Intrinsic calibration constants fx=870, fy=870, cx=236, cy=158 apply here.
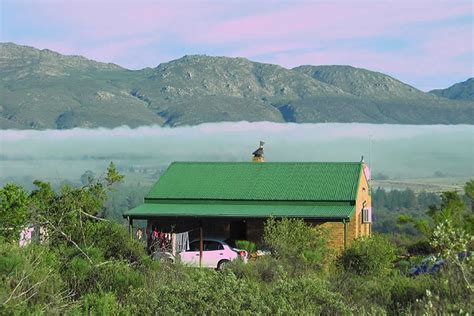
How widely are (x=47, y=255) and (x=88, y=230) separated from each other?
351 cm

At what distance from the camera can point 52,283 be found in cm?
1332

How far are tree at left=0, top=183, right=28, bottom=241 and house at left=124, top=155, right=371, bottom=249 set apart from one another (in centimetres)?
994

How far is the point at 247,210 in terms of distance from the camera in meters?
33.8

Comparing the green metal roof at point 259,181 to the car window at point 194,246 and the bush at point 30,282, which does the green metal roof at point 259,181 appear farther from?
the bush at point 30,282

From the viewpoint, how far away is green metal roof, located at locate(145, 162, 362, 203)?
35.4 metres

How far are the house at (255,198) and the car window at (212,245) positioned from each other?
2.53 meters

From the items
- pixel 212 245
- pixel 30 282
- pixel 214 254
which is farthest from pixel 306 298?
pixel 212 245

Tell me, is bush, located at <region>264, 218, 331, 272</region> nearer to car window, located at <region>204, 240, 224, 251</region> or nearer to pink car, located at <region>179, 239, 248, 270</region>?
pink car, located at <region>179, 239, 248, 270</region>

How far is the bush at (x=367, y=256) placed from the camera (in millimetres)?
21636

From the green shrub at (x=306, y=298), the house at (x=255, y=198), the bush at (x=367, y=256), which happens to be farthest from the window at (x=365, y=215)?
the green shrub at (x=306, y=298)

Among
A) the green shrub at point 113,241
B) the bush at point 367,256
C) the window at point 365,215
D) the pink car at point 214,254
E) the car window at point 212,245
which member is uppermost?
the green shrub at point 113,241

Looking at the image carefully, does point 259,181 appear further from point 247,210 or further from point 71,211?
point 71,211

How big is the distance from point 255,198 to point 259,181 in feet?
6.44

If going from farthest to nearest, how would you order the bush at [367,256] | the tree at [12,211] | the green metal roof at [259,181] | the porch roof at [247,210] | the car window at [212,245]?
the green metal roof at [259,181]
the porch roof at [247,210]
the car window at [212,245]
the bush at [367,256]
the tree at [12,211]
